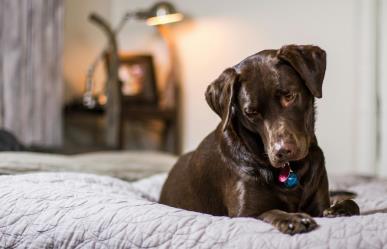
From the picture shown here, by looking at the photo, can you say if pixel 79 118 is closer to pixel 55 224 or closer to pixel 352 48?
pixel 352 48

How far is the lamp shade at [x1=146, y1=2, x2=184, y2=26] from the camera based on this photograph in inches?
153

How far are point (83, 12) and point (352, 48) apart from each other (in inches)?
89.9

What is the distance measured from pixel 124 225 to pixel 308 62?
2.01ft

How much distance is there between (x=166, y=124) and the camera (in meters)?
4.39

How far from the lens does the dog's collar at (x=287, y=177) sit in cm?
146

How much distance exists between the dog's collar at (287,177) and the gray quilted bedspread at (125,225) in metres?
0.19

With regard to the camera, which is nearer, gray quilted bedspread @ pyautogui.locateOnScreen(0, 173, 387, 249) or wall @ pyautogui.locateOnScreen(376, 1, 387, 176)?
gray quilted bedspread @ pyautogui.locateOnScreen(0, 173, 387, 249)

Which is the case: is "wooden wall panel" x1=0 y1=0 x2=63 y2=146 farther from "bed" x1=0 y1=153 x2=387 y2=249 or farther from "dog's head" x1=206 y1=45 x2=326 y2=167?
"dog's head" x1=206 y1=45 x2=326 y2=167

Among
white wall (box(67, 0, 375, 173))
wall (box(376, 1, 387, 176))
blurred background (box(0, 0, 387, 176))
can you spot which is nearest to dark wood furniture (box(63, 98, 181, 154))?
blurred background (box(0, 0, 387, 176))

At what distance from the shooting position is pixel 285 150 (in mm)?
1296

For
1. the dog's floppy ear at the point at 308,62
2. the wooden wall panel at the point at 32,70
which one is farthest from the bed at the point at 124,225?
the wooden wall panel at the point at 32,70

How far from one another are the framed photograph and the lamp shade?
42 centimetres

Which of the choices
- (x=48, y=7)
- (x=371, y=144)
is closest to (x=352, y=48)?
(x=371, y=144)

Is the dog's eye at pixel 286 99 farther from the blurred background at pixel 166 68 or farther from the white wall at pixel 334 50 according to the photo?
the white wall at pixel 334 50
